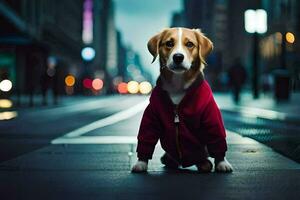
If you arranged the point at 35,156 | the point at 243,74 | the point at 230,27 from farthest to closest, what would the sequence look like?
the point at 230,27 → the point at 243,74 → the point at 35,156

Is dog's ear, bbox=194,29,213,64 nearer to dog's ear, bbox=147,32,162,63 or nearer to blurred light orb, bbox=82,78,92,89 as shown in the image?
dog's ear, bbox=147,32,162,63

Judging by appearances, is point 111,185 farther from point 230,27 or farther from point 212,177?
point 230,27

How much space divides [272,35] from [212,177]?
290 ft

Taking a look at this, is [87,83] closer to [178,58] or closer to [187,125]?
[187,125]

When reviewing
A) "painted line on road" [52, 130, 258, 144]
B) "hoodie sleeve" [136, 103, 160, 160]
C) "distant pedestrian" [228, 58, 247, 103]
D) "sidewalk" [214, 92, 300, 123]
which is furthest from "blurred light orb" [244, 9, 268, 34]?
"hoodie sleeve" [136, 103, 160, 160]

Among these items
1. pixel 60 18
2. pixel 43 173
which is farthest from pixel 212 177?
pixel 60 18

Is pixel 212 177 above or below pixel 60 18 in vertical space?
below

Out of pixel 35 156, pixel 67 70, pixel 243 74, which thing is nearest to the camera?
pixel 35 156

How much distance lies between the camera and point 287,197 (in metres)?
4.34

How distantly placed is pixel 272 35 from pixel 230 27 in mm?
45811

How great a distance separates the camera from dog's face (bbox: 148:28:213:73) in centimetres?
515

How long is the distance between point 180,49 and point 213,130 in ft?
2.53

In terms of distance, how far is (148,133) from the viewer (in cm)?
554

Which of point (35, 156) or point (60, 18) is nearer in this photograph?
point (35, 156)
